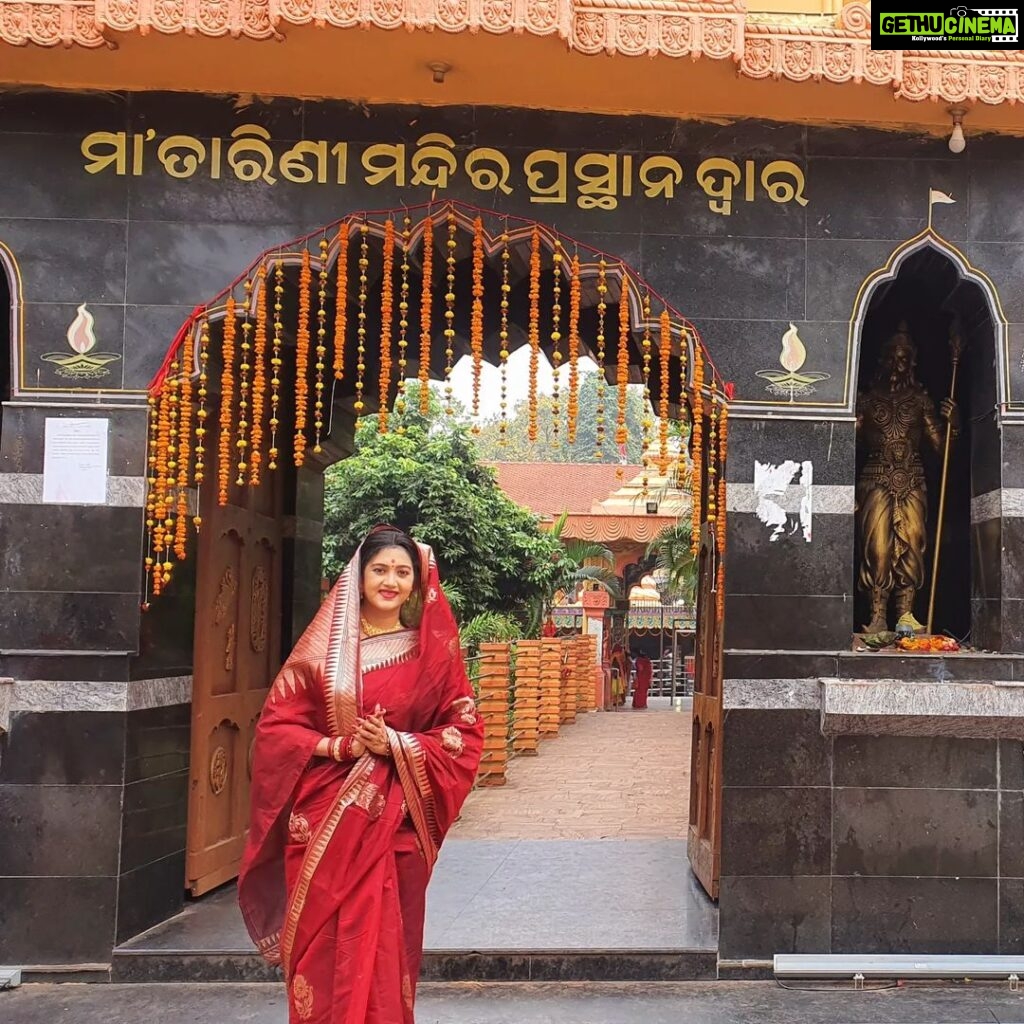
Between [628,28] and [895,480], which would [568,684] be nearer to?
[895,480]

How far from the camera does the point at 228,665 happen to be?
5988mm

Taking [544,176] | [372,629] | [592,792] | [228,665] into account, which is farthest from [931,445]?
[592,792]

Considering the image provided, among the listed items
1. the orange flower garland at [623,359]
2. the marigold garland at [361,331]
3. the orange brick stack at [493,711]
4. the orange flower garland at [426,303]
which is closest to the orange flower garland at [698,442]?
the orange flower garland at [623,359]

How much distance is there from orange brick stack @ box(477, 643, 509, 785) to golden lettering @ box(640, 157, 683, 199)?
6.48 m

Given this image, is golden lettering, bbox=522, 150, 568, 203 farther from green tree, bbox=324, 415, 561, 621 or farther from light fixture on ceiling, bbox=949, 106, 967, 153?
green tree, bbox=324, 415, 561, 621

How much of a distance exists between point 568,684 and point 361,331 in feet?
41.4

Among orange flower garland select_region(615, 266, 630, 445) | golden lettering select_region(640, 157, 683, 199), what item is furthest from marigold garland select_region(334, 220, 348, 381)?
golden lettering select_region(640, 157, 683, 199)

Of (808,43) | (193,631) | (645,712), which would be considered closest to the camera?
(808,43)

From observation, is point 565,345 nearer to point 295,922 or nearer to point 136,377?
point 136,377

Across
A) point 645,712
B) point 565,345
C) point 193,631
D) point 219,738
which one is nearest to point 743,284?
point 565,345

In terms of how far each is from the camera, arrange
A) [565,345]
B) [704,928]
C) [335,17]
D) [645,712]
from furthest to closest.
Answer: [645,712] → [565,345] → [704,928] → [335,17]

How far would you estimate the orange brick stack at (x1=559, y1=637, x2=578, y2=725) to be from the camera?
1664 centimetres

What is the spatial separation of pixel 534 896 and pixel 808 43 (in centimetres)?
419

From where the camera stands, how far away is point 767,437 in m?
5.08
